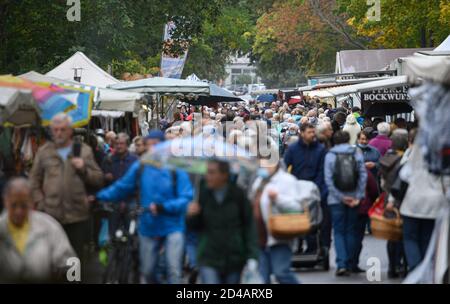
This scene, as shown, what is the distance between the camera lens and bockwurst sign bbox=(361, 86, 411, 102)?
24.6 metres

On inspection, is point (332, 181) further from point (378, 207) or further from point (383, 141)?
point (383, 141)

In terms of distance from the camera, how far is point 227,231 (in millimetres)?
9461

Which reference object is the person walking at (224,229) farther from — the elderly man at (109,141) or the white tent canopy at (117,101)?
the white tent canopy at (117,101)

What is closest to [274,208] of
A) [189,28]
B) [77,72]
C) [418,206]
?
[418,206]

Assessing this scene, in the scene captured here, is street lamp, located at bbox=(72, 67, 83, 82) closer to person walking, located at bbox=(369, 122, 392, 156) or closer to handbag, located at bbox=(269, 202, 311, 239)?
person walking, located at bbox=(369, 122, 392, 156)

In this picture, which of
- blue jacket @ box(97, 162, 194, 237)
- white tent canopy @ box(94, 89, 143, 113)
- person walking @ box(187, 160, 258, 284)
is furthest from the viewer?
white tent canopy @ box(94, 89, 143, 113)

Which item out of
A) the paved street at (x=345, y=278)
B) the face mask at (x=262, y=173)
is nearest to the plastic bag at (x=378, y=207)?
the paved street at (x=345, y=278)

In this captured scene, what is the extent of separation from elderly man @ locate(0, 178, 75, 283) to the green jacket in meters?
1.40

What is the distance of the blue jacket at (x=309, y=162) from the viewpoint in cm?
1506

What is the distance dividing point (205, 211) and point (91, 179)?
9.30 ft

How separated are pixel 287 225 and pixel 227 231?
1.02 metres

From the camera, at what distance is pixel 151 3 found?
111 feet

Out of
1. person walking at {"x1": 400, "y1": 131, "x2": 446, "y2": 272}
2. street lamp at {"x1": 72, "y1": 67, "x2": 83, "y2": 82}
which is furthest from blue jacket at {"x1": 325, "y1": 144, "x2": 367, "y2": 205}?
street lamp at {"x1": 72, "y1": 67, "x2": 83, "y2": 82}
